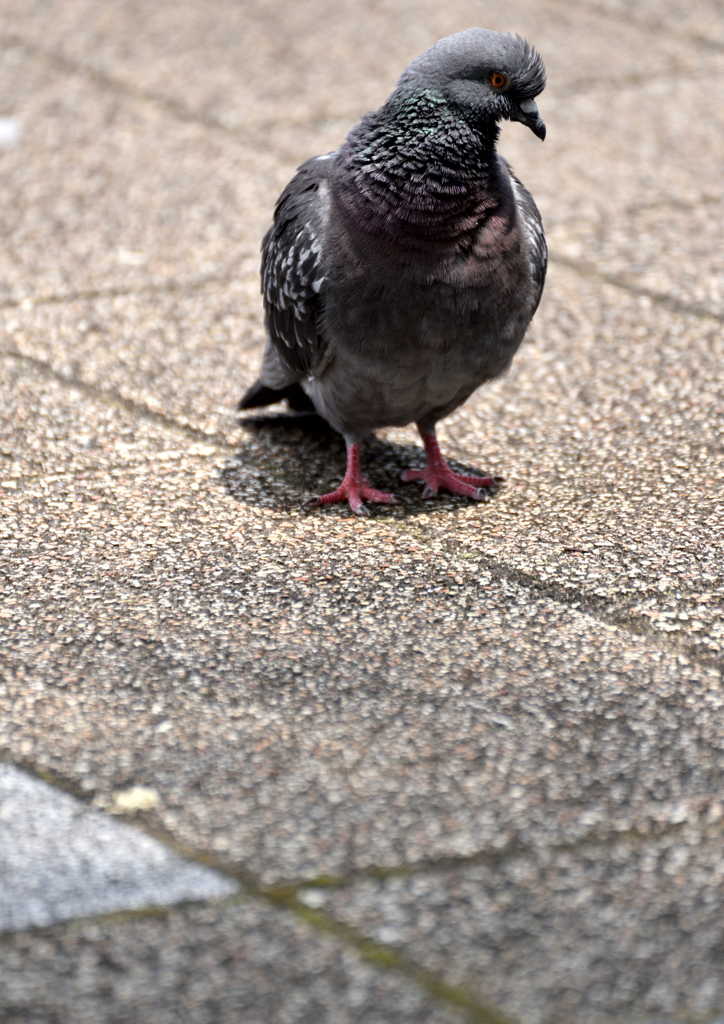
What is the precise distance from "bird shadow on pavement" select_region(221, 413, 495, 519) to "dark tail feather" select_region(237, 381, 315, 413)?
0.08 meters

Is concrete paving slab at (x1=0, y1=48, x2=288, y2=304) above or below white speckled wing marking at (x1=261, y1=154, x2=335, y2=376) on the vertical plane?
below

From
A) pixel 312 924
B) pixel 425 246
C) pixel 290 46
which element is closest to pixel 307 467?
pixel 425 246

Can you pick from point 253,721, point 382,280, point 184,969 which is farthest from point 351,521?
point 184,969

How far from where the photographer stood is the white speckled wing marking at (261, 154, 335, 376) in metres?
4.64

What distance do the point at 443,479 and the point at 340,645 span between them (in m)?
1.32

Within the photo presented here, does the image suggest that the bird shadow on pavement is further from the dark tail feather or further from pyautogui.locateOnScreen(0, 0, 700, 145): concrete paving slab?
pyautogui.locateOnScreen(0, 0, 700, 145): concrete paving slab

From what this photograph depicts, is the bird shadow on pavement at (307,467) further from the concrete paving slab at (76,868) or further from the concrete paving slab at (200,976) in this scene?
the concrete paving slab at (200,976)

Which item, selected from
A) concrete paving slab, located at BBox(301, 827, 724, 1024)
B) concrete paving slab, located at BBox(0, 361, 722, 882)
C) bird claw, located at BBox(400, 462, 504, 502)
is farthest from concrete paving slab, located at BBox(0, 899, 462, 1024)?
bird claw, located at BBox(400, 462, 504, 502)

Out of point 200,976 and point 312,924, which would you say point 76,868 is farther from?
point 312,924

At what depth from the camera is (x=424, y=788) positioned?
125 inches

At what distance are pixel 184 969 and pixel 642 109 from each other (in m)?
7.78

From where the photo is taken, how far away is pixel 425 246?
4363 mm

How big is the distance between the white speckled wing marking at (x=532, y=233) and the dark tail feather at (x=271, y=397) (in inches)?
46.8

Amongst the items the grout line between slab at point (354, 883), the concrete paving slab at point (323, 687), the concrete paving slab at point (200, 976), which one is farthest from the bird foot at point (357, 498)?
the concrete paving slab at point (200, 976)
